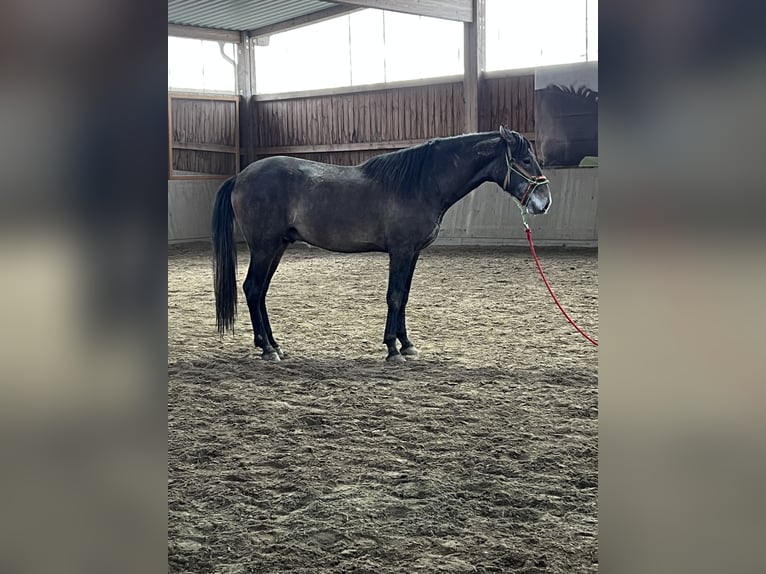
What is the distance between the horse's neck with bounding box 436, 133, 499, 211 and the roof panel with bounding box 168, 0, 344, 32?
9.77 meters

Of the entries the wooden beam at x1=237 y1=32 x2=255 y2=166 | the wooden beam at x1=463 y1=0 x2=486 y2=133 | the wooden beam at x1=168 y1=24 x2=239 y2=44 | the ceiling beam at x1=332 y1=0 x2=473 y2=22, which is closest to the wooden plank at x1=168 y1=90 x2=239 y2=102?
the wooden beam at x1=237 y1=32 x2=255 y2=166

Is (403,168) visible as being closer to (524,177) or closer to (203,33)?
(524,177)

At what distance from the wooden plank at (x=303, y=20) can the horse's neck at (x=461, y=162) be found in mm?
9445

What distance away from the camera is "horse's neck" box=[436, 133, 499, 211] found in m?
5.39

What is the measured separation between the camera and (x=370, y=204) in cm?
545

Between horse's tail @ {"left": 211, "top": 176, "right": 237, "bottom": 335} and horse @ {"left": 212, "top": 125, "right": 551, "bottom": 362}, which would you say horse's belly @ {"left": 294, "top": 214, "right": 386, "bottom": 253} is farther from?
horse's tail @ {"left": 211, "top": 176, "right": 237, "bottom": 335}

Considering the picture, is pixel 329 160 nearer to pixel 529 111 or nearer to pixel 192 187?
pixel 192 187

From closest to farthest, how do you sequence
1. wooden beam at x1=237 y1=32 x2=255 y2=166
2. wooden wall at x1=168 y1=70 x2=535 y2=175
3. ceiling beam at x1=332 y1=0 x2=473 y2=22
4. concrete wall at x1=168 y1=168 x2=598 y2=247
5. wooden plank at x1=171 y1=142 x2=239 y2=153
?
concrete wall at x1=168 y1=168 x2=598 y2=247 < ceiling beam at x1=332 y1=0 x2=473 y2=22 < wooden wall at x1=168 y1=70 x2=535 y2=175 < wooden plank at x1=171 y1=142 x2=239 y2=153 < wooden beam at x1=237 y1=32 x2=255 y2=166

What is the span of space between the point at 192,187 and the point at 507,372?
421 inches

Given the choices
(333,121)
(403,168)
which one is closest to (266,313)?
(403,168)

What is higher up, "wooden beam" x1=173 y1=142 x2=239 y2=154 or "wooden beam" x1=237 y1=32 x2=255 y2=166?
"wooden beam" x1=237 y1=32 x2=255 y2=166

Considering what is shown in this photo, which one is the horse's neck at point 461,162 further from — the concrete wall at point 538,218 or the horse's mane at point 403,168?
the concrete wall at point 538,218
